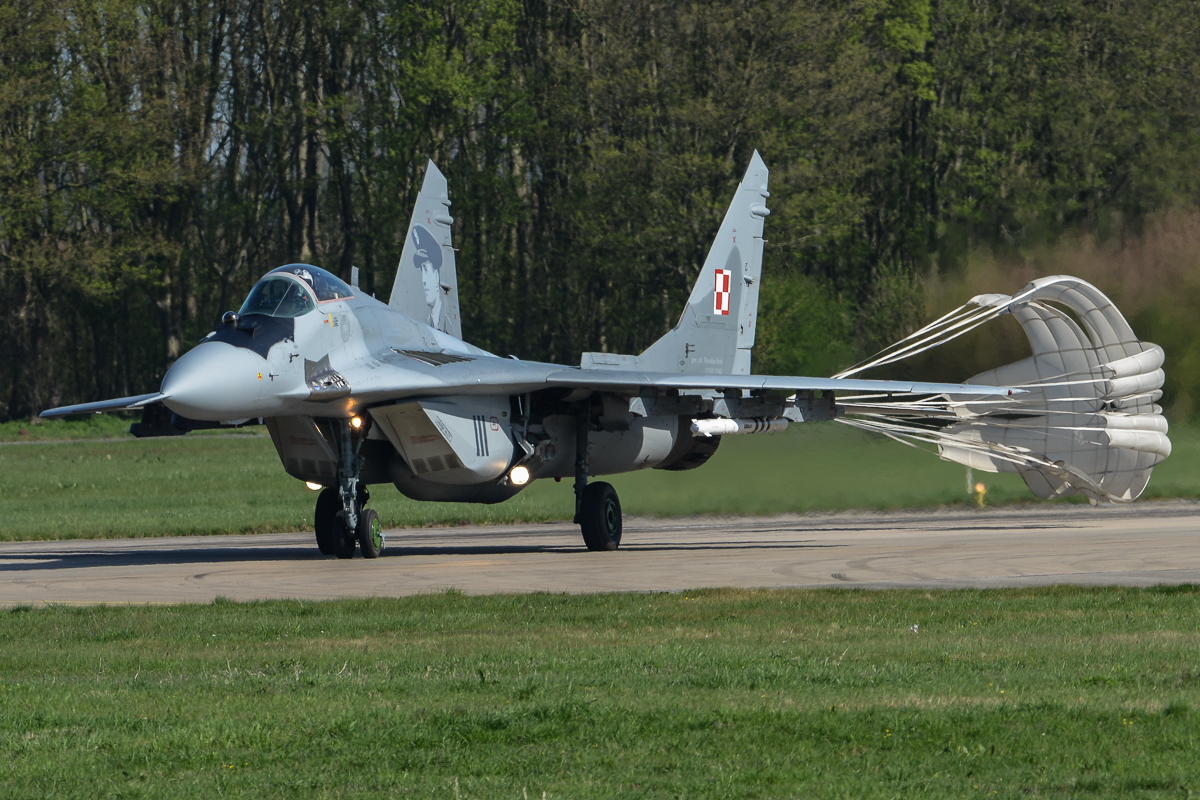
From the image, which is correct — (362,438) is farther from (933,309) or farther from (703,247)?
(703,247)

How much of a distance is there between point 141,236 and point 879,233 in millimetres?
28255

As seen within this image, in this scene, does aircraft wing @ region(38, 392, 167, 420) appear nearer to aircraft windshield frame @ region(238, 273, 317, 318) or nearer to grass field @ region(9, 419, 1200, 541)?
aircraft windshield frame @ region(238, 273, 317, 318)

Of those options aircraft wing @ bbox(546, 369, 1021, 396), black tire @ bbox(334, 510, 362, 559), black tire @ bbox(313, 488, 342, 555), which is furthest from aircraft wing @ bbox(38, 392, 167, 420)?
aircraft wing @ bbox(546, 369, 1021, 396)

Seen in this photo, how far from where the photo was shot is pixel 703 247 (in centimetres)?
5103

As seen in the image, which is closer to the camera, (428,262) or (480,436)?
(480,436)

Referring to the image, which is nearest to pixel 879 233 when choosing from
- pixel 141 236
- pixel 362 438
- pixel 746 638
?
pixel 141 236

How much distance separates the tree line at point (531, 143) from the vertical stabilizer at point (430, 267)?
2128 centimetres

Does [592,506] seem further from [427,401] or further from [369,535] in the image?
[369,535]

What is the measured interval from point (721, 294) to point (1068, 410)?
6044 millimetres

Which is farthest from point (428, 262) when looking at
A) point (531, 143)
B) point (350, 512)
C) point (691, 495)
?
point (531, 143)

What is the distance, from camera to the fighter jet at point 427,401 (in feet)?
56.0

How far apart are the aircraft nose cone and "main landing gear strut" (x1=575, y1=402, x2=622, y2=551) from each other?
5325 mm

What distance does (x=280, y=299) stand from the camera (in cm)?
1741

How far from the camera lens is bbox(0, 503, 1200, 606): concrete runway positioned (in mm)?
15164
